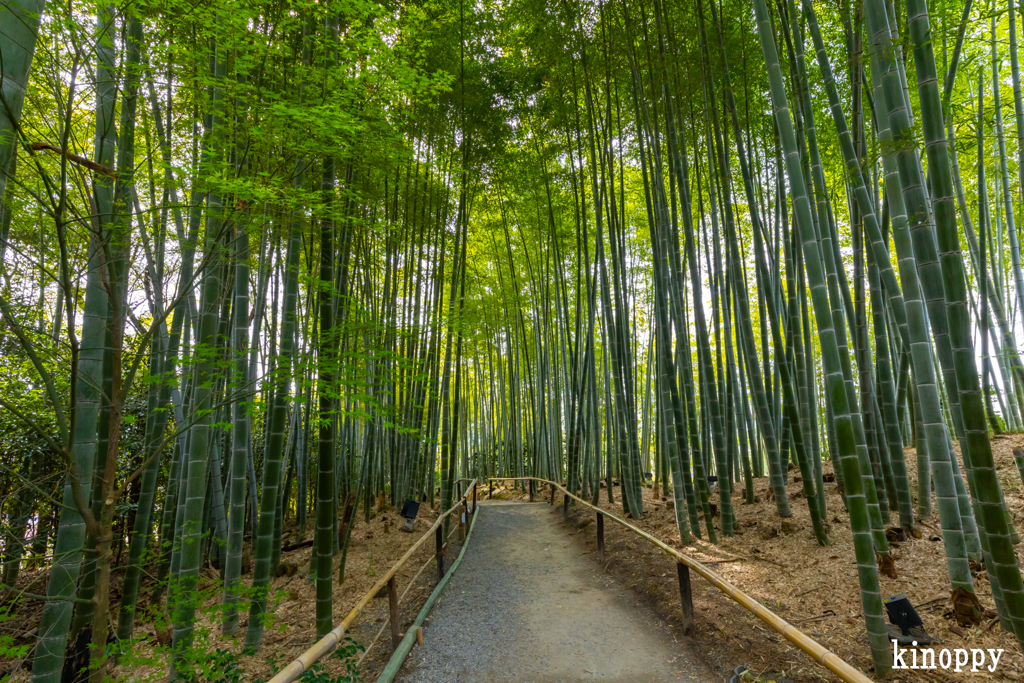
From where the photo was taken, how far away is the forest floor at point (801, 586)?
2.10 meters

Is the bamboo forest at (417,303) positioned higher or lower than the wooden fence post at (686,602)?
higher

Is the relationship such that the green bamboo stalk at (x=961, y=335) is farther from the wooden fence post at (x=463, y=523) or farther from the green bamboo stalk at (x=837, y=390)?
the wooden fence post at (x=463, y=523)

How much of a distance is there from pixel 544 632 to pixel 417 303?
4227 millimetres

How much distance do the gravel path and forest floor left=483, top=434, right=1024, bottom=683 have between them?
0.59ft

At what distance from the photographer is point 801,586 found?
2.96 metres

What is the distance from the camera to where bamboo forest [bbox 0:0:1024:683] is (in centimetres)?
189

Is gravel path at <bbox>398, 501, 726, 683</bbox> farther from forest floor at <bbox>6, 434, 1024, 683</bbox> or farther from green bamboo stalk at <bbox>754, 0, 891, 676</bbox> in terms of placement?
green bamboo stalk at <bbox>754, 0, 891, 676</bbox>

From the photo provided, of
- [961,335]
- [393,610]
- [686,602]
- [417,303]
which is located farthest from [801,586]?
[417,303]

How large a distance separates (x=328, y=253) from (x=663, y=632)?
3014 millimetres

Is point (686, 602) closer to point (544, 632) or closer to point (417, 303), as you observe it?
point (544, 632)

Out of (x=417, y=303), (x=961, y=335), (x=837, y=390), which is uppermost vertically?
(x=417, y=303)

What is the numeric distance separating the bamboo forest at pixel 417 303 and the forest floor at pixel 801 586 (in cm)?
3

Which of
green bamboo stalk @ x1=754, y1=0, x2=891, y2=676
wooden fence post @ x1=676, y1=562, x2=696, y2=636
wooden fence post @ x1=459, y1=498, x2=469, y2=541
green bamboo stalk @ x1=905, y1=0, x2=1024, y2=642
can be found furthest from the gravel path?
green bamboo stalk @ x1=905, y1=0, x2=1024, y2=642

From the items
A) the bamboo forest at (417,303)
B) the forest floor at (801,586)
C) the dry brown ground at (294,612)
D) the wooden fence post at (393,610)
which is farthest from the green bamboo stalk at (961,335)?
the dry brown ground at (294,612)
